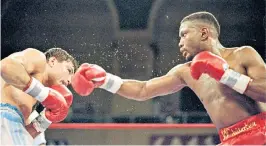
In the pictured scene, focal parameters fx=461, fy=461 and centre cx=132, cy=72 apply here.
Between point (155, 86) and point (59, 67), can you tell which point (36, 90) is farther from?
point (155, 86)

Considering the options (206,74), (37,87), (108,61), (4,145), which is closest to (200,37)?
(206,74)

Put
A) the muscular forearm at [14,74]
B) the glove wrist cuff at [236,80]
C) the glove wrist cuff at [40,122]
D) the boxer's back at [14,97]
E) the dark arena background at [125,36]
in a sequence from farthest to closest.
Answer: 1. the dark arena background at [125,36]
2. the glove wrist cuff at [40,122]
3. the boxer's back at [14,97]
4. the muscular forearm at [14,74]
5. the glove wrist cuff at [236,80]

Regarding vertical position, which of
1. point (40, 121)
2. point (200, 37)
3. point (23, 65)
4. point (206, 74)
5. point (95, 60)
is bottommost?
point (40, 121)

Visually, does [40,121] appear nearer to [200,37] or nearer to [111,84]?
[111,84]

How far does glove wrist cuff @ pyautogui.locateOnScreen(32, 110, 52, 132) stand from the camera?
2.00 meters

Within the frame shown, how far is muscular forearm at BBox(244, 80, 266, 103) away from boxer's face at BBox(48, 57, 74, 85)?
811 mm

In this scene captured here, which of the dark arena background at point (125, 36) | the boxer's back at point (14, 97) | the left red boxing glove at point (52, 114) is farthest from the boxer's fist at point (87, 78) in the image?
the dark arena background at point (125, 36)

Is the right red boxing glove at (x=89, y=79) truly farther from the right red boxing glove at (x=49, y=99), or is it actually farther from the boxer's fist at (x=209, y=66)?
the boxer's fist at (x=209, y=66)

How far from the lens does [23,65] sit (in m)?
1.84

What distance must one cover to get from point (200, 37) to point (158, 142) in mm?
1025

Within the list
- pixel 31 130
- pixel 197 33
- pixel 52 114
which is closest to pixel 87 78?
pixel 52 114

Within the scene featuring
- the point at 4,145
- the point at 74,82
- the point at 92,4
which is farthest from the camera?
the point at 92,4

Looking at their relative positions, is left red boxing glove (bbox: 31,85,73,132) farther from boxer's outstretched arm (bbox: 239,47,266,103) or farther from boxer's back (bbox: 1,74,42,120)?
boxer's outstretched arm (bbox: 239,47,266,103)

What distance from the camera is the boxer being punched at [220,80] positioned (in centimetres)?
170
